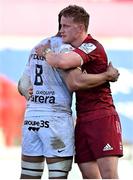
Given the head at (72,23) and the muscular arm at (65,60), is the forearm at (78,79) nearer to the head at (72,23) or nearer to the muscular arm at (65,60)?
the muscular arm at (65,60)

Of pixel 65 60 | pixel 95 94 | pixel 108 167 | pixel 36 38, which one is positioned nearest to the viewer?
pixel 65 60

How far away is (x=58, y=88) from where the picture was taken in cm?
420

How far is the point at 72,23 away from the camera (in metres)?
4.11

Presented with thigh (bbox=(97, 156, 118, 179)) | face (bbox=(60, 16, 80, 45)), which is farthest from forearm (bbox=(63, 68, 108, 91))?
thigh (bbox=(97, 156, 118, 179))

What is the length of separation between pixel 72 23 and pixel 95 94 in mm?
470

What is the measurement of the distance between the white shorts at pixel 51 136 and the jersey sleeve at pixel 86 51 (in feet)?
1.28

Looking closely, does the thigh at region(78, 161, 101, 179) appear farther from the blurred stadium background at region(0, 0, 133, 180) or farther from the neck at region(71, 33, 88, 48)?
the blurred stadium background at region(0, 0, 133, 180)

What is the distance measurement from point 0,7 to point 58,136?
17.5 feet

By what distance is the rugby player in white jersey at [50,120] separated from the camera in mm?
4191

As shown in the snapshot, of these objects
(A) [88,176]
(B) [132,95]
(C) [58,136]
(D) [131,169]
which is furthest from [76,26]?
(B) [132,95]

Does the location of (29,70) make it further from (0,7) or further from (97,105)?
(0,7)

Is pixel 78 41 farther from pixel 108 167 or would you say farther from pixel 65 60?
pixel 108 167

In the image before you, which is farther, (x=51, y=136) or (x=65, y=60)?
(x=51, y=136)

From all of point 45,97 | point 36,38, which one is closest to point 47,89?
point 45,97
